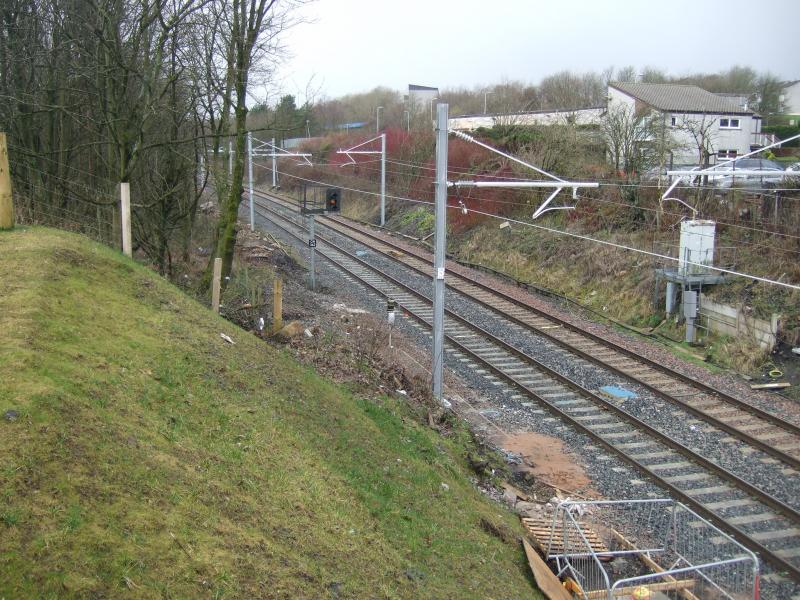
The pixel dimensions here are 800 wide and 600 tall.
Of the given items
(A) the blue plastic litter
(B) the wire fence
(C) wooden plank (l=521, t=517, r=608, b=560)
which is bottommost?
(C) wooden plank (l=521, t=517, r=608, b=560)

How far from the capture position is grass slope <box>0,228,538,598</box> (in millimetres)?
4605

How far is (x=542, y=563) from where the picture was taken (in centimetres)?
809

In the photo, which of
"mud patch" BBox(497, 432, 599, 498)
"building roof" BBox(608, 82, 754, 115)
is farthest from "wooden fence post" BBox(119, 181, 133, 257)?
"building roof" BBox(608, 82, 754, 115)

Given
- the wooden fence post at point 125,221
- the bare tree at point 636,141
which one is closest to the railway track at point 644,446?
the wooden fence post at point 125,221

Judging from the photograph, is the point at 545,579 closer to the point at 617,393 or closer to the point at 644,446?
the point at 644,446

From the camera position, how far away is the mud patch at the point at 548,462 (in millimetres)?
11133

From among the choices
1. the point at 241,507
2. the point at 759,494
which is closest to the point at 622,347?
the point at 759,494

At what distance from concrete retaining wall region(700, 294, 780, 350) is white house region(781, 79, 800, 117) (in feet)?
157

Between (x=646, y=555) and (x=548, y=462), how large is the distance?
3.15 meters

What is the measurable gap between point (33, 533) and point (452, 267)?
2509cm

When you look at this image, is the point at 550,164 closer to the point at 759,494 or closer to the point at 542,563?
the point at 759,494

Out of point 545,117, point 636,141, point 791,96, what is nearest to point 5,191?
point 636,141

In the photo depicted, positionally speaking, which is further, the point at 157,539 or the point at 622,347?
the point at 622,347

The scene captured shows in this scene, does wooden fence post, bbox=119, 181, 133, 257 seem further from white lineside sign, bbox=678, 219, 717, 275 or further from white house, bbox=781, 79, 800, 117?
white house, bbox=781, 79, 800, 117
